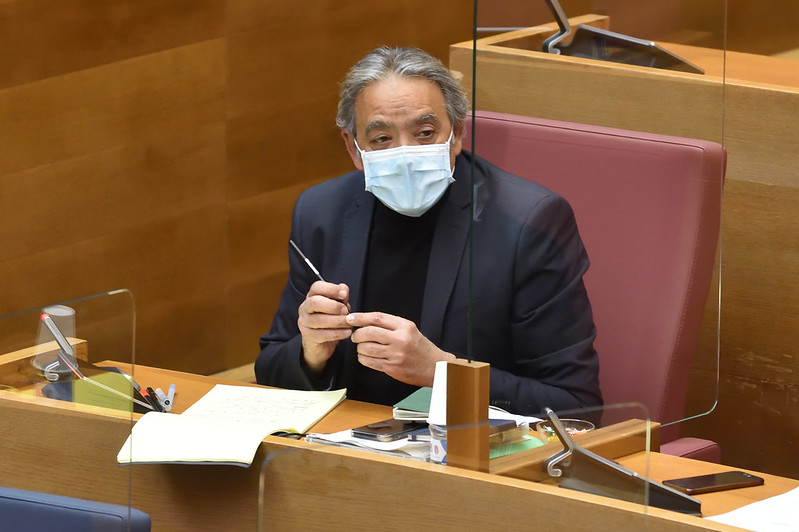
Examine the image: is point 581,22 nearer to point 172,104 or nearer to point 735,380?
point 735,380

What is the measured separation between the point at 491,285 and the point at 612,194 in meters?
0.20

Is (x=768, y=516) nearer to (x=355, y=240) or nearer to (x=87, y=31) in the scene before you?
(x=355, y=240)

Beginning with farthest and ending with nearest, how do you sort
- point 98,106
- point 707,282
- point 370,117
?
point 98,106
point 370,117
point 707,282

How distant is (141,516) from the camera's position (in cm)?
158

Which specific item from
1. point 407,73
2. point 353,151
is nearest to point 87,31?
point 353,151

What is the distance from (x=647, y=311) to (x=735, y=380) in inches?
37.3

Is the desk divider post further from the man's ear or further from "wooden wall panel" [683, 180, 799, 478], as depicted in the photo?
"wooden wall panel" [683, 180, 799, 478]

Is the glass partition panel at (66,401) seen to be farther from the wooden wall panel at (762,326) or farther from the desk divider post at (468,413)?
the wooden wall panel at (762,326)

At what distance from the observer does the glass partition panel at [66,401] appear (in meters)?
1.51

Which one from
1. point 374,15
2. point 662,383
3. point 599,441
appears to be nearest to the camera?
point 599,441

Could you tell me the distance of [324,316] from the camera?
2141 millimetres

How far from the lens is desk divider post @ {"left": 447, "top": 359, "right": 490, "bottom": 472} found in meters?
1.55

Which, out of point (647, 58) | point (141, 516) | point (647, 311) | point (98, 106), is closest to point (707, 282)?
point (647, 311)

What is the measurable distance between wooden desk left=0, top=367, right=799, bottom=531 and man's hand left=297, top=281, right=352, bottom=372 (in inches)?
14.3
